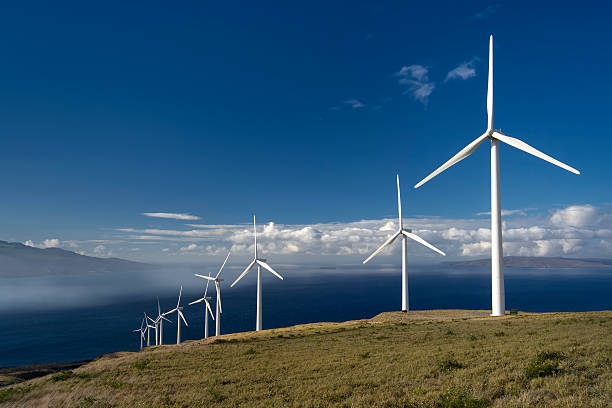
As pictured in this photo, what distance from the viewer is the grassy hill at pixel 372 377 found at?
1266 centimetres

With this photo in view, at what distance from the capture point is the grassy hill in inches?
499

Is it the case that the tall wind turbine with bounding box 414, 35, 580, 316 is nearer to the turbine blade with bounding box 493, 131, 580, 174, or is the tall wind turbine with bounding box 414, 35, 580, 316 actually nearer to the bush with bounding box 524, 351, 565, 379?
the turbine blade with bounding box 493, 131, 580, 174

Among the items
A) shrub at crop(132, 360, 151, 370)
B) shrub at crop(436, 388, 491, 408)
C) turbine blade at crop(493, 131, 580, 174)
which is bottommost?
shrub at crop(132, 360, 151, 370)

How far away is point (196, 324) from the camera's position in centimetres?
19262

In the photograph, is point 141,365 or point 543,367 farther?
point 141,365

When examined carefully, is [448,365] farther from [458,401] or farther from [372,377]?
[458,401]

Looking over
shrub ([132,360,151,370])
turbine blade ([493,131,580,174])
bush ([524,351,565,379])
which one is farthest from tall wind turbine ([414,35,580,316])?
shrub ([132,360,151,370])

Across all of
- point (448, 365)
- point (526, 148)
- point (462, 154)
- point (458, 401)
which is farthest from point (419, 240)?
point (458, 401)

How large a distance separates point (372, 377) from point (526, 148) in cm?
4263

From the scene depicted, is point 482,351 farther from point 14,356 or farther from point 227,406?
point 14,356

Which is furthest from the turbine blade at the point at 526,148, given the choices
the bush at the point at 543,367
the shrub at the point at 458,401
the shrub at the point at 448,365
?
the shrub at the point at 458,401

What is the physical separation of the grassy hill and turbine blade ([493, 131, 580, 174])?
62.7 ft

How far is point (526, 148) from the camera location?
4484 cm

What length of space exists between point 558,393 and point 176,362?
26723 millimetres
